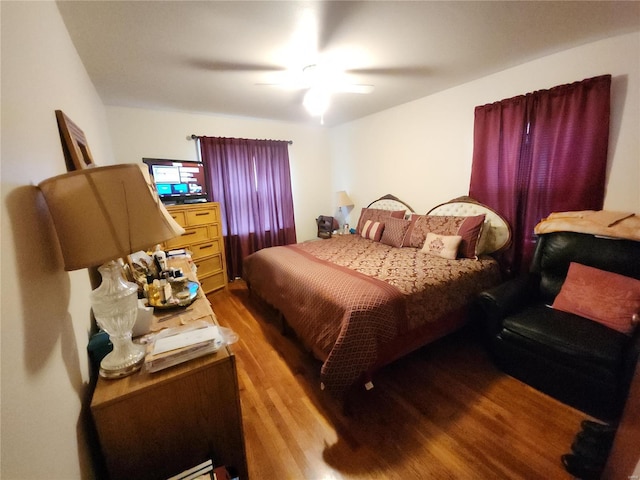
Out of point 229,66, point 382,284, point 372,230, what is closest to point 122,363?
point 382,284

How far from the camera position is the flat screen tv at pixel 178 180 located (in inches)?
125

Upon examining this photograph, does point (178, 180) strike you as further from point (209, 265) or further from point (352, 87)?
point (352, 87)

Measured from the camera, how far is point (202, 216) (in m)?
3.35

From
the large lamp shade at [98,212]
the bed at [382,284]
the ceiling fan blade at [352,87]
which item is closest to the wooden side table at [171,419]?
the large lamp shade at [98,212]

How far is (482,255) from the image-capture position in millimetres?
2639

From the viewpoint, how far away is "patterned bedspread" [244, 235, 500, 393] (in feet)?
5.29

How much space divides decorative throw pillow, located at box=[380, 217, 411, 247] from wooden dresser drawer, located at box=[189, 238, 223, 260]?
A: 220 centimetres

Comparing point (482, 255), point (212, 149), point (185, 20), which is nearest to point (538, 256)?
point (482, 255)

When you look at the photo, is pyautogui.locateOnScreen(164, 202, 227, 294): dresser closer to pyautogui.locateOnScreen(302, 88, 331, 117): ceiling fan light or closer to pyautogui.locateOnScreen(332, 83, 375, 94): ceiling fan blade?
pyautogui.locateOnScreen(302, 88, 331, 117): ceiling fan light

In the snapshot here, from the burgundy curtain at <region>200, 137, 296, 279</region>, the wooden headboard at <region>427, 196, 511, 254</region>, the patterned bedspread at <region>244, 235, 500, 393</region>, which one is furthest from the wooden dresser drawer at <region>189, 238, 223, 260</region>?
the wooden headboard at <region>427, 196, 511, 254</region>

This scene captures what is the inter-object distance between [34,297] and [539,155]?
3.33 metres

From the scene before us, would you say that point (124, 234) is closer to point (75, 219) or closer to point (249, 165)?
point (75, 219)

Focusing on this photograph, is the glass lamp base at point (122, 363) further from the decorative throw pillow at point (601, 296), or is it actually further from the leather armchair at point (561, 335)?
the decorative throw pillow at point (601, 296)

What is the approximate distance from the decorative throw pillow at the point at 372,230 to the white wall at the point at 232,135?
1.49m
